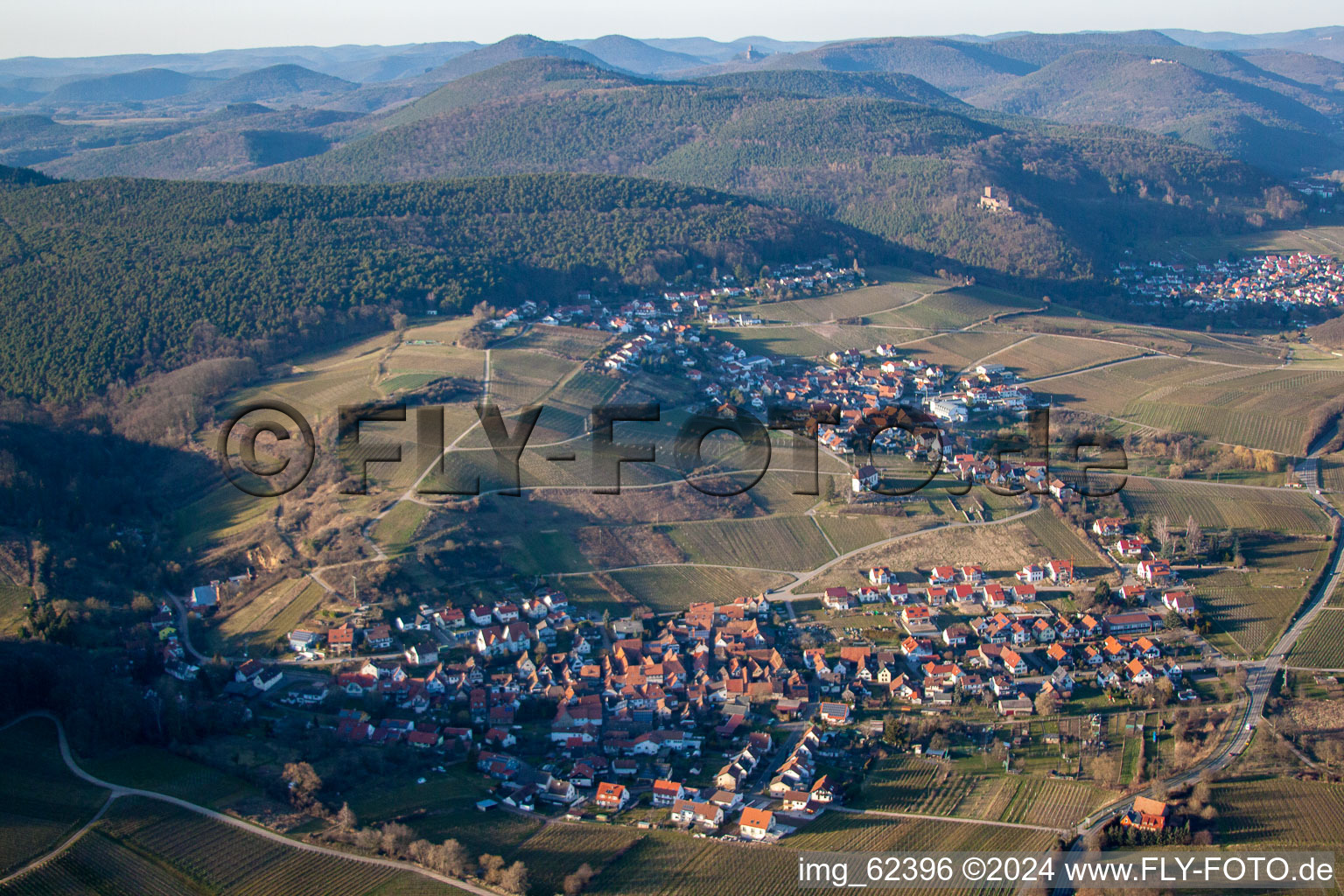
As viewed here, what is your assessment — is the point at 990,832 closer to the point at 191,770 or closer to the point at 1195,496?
the point at 191,770

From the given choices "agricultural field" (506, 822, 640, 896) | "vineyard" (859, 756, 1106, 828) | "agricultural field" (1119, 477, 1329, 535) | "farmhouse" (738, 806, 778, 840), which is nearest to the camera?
"agricultural field" (506, 822, 640, 896)

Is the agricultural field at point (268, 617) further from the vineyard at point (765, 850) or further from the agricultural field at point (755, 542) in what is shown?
the vineyard at point (765, 850)

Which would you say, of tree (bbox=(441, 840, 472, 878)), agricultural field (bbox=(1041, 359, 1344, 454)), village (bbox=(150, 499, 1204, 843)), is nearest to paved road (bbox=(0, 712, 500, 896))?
tree (bbox=(441, 840, 472, 878))

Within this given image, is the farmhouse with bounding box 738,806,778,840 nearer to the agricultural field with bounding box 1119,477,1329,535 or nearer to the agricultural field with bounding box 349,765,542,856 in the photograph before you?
the agricultural field with bounding box 349,765,542,856

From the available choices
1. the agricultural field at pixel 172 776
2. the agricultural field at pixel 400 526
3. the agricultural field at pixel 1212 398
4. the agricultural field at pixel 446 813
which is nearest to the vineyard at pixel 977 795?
the agricultural field at pixel 446 813

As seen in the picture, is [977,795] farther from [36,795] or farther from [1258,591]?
[36,795]

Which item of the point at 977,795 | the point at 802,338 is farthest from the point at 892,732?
the point at 802,338
